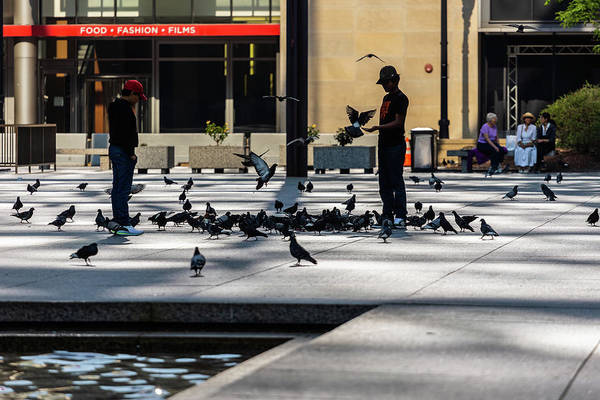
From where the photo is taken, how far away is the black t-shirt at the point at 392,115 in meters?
13.6

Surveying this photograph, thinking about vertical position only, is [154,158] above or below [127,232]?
above

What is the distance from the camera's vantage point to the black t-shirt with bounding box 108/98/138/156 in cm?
1320

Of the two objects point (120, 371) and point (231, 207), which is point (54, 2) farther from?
point (120, 371)

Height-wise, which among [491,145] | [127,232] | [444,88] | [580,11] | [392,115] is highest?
[580,11]

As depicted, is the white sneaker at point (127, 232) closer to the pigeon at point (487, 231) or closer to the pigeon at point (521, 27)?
the pigeon at point (487, 231)

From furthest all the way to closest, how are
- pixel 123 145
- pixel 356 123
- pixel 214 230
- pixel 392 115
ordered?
pixel 356 123 < pixel 392 115 < pixel 123 145 < pixel 214 230

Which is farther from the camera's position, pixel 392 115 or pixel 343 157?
pixel 343 157

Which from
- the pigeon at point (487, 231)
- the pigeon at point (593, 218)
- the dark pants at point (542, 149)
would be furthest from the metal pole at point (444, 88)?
the pigeon at point (487, 231)

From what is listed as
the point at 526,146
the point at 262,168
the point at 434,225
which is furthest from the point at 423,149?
the point at 434,225

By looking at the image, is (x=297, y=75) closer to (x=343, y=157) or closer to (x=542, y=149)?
(x=343, y=157)

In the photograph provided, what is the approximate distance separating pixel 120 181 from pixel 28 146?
1785 cm

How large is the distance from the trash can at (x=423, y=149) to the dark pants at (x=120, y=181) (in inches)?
791

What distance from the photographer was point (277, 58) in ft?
132

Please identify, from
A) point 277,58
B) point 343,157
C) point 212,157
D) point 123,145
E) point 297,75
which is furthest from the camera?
point 277,58
